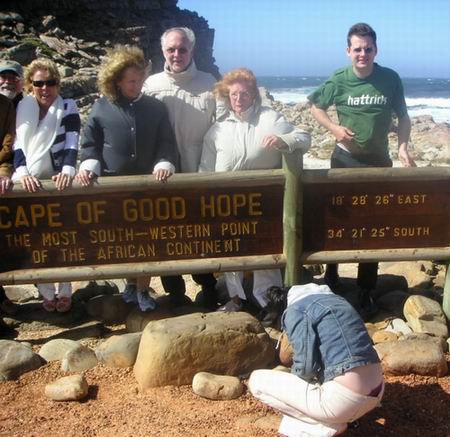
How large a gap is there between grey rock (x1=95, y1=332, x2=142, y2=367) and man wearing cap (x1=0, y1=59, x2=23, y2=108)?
7.80 ft

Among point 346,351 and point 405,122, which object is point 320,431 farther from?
point 405,122

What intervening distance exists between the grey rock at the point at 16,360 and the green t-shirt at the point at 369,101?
3.45 m

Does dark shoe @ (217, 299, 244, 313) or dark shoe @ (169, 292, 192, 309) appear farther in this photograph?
dark shoe @ (169, 292, 192, 309)

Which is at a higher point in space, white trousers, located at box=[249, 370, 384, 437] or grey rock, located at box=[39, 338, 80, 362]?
white trousers, located at box=[249, 370, 384, 437]

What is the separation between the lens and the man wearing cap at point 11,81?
5.66 meters

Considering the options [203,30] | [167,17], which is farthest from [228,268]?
[203,30]

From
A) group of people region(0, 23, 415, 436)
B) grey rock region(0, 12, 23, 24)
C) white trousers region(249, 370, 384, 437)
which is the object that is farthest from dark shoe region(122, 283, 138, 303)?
grey rock region(0, 12, 23, 24)

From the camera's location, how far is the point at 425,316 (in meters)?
5.53

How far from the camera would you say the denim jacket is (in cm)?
358

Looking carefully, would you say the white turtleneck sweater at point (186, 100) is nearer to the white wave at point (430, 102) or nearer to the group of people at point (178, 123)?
the group of people at point (178, 123)

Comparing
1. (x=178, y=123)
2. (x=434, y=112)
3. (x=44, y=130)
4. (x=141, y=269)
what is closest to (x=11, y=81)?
(x=44, y=130)

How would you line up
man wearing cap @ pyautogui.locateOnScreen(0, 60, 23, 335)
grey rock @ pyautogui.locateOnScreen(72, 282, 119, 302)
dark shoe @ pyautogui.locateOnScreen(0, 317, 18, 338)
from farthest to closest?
grey rock @ pyautogui.locateOnScreen(72, 282, 119, 302) < dark shoe @ pyautogui.locateOnScreen(0, 317, 18, 338) < man wearing cap @ pyautogui.locateOnScreen(0, 60, 23, 335)

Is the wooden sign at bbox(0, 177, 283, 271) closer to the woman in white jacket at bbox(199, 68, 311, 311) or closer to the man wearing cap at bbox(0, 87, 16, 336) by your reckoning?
the woman in white jacket at bbox(199, 68, 311, 311)

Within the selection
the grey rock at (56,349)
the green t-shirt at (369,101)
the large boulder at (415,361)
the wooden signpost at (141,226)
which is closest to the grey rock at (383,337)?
the large boulder at (415,361)
